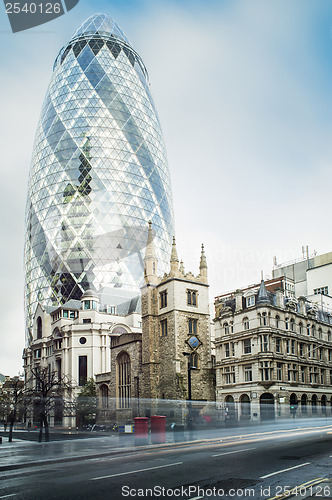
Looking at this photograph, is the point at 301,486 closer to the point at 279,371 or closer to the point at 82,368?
the point at 279,371

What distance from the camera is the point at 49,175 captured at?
11450 centimetres

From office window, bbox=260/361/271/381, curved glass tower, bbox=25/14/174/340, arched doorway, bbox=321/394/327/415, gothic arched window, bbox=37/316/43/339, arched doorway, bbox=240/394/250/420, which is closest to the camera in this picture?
office window, bbox=260/361/271/381

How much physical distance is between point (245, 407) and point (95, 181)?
70.4m

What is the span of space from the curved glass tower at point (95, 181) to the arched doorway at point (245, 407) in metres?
49.8

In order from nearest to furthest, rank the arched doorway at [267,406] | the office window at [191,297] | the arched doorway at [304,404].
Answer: the arched doorway at [267,406] → the arched doorway at [304,404] → the office window at [191,297]

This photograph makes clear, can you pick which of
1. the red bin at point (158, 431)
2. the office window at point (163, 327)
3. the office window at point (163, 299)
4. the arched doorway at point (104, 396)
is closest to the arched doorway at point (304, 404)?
the office window at point (163, 327)

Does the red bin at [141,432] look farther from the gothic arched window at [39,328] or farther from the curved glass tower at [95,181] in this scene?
the gothic arched window at [39,328]

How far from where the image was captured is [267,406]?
161 ft

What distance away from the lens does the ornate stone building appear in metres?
50.3

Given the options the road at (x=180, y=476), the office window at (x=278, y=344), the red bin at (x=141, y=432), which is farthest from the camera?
the office window at (x=278, y=344)

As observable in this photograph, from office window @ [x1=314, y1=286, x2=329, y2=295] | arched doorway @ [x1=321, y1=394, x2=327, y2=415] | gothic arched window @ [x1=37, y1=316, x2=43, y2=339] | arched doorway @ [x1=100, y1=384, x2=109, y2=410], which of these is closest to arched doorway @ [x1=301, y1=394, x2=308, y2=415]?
arched doorway @ [x1=321, y1=394, x2=327, y2=415]

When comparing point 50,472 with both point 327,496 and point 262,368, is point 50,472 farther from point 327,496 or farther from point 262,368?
point 262,368

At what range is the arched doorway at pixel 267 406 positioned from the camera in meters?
48.4

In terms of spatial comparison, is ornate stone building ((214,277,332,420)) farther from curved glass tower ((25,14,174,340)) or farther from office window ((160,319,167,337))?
curved glass tower ((25,14,174,340))
